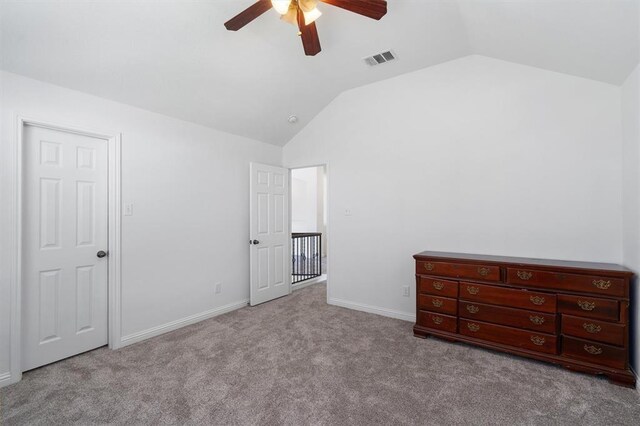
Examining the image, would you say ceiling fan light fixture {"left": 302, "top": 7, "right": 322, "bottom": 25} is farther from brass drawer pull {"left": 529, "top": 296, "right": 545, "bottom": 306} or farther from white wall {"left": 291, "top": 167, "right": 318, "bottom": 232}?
white wall {"left": 291, "top": 167, "right": 318, "bottom": 232}

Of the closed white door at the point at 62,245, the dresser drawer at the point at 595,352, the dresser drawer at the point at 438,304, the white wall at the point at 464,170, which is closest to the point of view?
the dresser drawer at the point at 595,352

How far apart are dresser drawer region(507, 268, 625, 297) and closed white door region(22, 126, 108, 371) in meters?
3.91

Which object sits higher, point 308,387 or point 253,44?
point 253,44

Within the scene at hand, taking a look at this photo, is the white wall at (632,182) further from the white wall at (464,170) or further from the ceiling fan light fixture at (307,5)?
the ceiling fan light fixture at (307,5)

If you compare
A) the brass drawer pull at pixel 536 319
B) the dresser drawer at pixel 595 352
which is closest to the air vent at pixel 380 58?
the brass drawer pull at pixel 536 319

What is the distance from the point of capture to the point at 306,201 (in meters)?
8.99

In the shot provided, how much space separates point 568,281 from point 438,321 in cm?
114

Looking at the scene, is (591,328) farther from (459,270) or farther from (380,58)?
(380,58)

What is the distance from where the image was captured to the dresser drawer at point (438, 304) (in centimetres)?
277

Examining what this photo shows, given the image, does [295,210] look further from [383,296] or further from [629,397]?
[629,397]

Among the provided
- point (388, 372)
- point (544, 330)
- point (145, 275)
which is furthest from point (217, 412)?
point (544, 330)

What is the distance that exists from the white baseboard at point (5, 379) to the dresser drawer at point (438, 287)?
3.58 metres

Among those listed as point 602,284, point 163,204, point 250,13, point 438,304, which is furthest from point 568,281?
point 163,204

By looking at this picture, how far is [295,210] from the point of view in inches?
348
